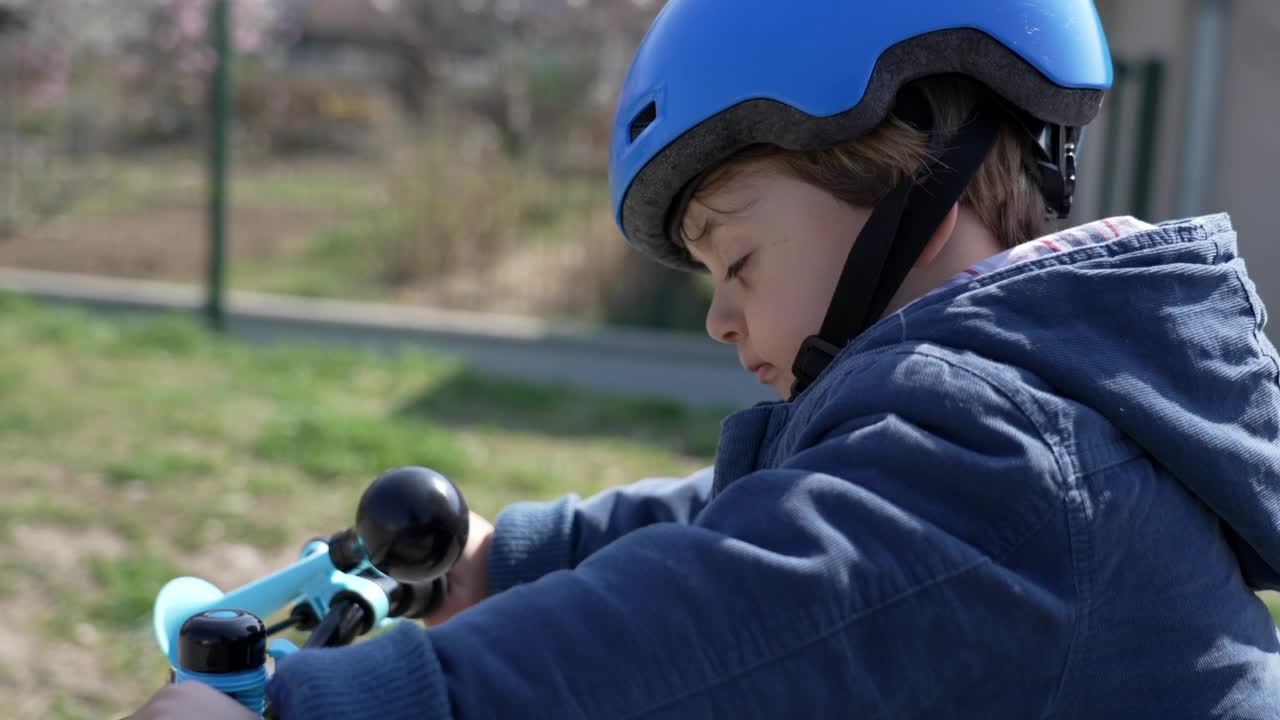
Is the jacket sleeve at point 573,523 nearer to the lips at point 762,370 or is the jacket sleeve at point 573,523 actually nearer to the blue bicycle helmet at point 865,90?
the lips at point 762,370

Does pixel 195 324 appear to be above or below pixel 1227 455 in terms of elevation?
below

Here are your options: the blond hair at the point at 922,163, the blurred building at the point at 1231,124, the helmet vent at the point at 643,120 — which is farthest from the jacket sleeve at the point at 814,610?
the blurred building at the point at 1231,124

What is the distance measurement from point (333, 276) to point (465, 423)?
4640 mm

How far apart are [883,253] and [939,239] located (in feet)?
0.32

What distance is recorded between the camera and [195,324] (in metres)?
8.41

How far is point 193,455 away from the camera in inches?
216

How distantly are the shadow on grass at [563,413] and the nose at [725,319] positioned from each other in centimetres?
428

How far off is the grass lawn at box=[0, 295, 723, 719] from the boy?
237 cm

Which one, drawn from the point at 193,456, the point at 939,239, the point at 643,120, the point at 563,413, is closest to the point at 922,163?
the point at 939,239

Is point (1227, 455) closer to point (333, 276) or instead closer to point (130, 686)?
point (130, 686)

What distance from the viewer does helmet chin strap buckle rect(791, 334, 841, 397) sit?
5.51 ft

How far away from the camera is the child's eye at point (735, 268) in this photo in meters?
1.75

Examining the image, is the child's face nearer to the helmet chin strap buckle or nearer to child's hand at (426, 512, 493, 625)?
the helmet chin strap buckle

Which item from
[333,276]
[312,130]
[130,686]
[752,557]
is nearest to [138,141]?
[333,276]
